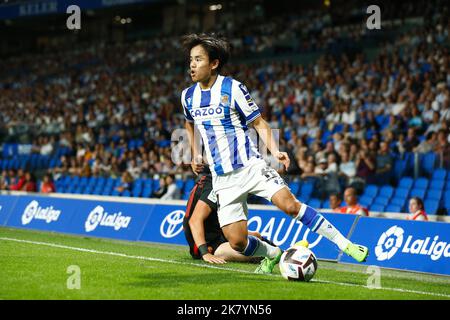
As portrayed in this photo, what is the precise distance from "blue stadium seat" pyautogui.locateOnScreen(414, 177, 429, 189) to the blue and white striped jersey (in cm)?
665

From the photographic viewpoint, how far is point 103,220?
1415 centimetres

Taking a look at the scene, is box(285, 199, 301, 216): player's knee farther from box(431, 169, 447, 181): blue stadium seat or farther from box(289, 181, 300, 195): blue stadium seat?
box(289, 181, 300, 195): blue stadium seat

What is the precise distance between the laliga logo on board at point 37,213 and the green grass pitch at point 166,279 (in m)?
4.14

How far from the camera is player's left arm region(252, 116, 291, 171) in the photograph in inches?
287

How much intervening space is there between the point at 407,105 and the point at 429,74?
67.1 inches

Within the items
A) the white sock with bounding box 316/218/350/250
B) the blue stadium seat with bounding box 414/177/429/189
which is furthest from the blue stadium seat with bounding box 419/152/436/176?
the white sock with bounding box 316/218/350/250

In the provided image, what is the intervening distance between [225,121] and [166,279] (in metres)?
1.76

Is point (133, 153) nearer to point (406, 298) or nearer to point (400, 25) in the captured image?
point (400, 25)

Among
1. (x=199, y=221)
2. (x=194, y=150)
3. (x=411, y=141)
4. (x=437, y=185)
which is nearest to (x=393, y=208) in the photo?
(x=437, y=185)

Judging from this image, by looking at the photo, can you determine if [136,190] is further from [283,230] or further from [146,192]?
[283,230]

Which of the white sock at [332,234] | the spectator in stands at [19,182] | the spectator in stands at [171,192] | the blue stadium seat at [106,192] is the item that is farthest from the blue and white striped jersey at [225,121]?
the spectator in stands at [19,182]

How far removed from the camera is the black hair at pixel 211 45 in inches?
310
